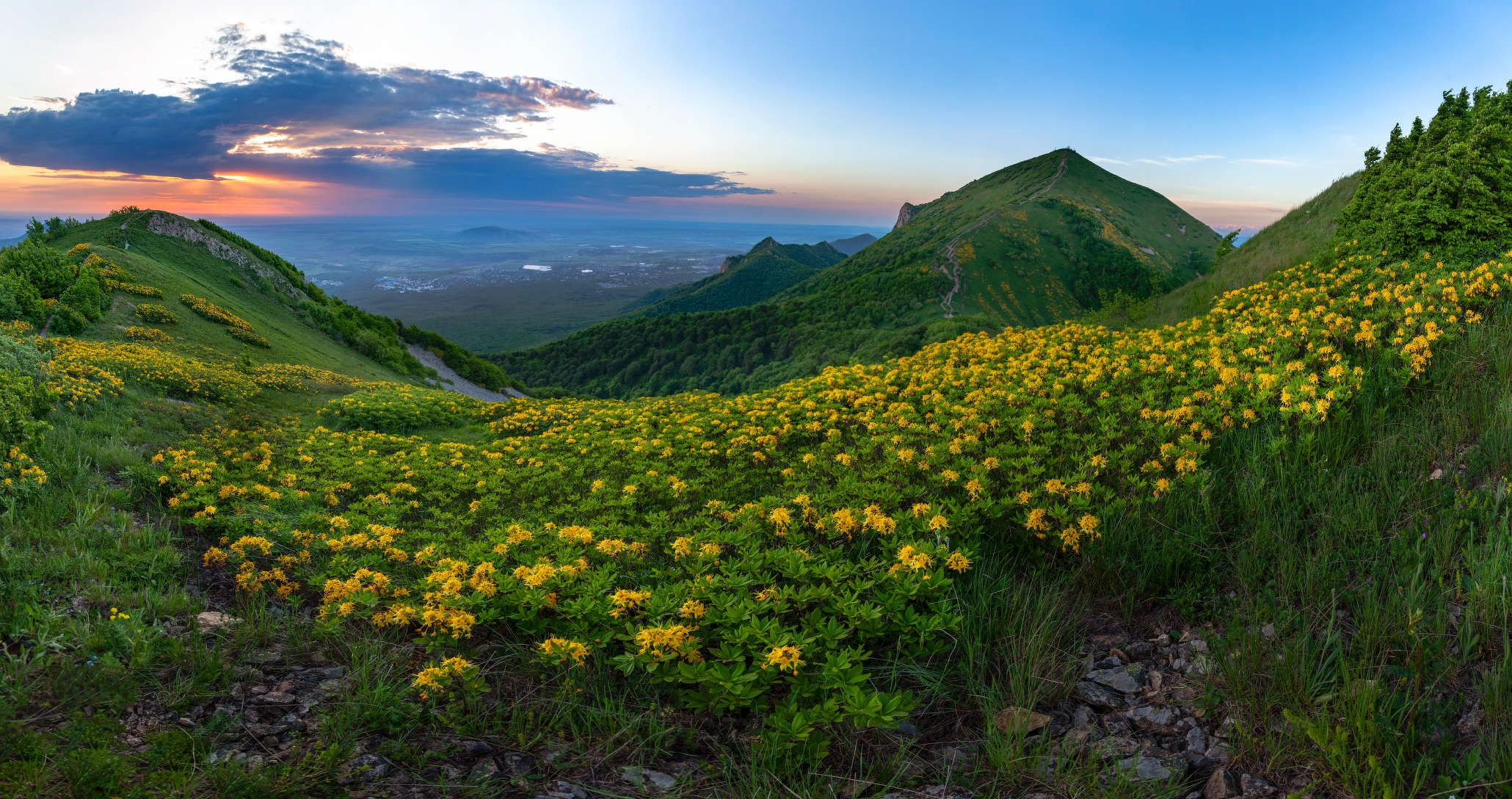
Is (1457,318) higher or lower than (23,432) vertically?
higher

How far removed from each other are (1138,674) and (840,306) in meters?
92.0

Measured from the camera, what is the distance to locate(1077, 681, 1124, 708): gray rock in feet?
11.3

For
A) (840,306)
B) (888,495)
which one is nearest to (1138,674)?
(888,495)

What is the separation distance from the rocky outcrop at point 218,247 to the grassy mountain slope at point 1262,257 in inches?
2593

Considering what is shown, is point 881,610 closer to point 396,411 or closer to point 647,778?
point 647,778

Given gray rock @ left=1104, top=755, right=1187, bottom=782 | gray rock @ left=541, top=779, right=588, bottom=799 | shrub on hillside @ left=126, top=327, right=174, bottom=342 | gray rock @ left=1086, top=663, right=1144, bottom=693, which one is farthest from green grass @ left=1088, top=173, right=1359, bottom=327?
shrub on hillside @ left=126, top=327, right=174, bottom=342

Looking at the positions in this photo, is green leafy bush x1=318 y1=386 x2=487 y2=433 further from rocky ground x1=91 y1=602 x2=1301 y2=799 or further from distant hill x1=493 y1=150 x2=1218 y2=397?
distant hill x1=493 y1=150 x2=1218 y2=397

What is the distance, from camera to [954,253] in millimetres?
95562

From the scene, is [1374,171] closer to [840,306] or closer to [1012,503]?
[1012,503]

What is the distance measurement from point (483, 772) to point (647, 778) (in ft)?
2.74

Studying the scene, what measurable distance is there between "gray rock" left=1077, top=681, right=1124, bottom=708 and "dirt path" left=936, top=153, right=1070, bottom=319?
6831 cm

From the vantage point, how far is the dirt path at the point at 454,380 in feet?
181

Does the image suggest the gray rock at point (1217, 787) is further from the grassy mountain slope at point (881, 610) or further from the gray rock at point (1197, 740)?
→ the gray rock at point (1197, 740)

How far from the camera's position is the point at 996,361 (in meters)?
9.52
